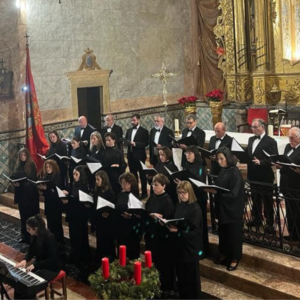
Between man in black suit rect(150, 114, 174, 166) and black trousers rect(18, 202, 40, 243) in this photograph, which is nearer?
black trousers rect(18, 202, 40, 243)

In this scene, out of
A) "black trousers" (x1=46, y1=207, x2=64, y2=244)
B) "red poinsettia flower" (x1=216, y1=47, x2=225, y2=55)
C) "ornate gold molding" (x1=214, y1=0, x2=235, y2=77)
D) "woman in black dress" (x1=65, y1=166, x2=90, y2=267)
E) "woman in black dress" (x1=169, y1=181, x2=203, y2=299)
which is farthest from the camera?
"red poinsettia flower" (x1=216, y1=47, x2=225, y2=55)

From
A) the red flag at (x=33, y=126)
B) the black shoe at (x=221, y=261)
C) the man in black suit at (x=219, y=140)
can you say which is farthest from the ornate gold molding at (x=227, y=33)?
the black shoe at (x=221, y=261)

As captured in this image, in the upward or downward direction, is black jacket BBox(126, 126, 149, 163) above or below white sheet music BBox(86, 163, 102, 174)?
above

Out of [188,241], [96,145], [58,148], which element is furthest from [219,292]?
[58,148]

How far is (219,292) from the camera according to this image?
6.69m

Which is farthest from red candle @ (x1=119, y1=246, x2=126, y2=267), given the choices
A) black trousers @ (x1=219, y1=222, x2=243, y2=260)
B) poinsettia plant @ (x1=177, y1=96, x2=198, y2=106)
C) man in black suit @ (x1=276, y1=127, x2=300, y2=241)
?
poinsettia plant @ (x1=177, y1=96, x2=198, y2=106)

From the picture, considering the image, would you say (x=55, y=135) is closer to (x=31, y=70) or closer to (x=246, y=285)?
A: (x=31, y=70)

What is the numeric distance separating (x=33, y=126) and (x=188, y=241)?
6043 mm

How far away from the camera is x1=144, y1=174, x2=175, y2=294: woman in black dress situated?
21.2 feet

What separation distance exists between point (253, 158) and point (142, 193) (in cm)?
279

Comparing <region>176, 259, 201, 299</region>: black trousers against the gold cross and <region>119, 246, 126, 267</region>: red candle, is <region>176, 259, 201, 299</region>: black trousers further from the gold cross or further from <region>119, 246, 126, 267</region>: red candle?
the gold cross

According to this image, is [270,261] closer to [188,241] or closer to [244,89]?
[188,241]

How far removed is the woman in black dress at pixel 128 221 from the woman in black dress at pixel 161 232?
1.03ft

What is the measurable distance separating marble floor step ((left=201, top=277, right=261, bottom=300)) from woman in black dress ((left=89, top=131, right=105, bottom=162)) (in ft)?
10.7
